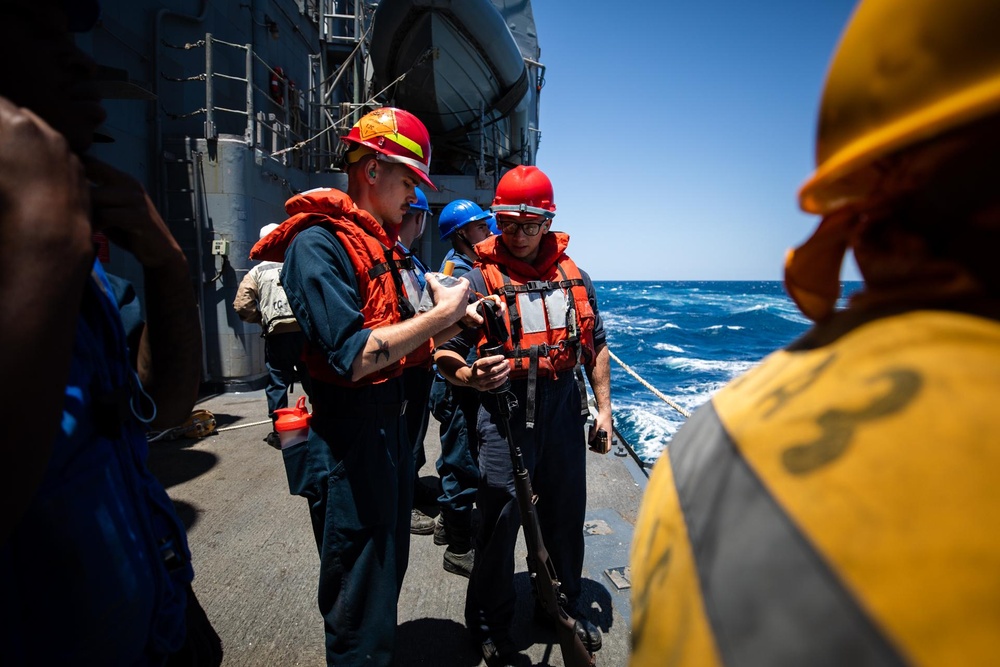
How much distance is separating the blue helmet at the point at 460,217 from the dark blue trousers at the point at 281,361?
5.59ft

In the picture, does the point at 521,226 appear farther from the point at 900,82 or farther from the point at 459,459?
the point at 900,82

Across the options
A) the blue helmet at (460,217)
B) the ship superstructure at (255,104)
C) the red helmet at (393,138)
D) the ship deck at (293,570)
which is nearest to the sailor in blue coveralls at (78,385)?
the red helmet at (393,138)

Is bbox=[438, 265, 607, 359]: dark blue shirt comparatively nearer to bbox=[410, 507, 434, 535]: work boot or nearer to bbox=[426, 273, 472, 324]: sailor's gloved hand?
bbox=[426, 273, 472, 324]: sailor's gloved hand

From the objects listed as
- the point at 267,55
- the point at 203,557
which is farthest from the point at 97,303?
the point at 267,55

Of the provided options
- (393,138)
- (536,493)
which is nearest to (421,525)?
(536,493)

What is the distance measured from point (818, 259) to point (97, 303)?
1280mm

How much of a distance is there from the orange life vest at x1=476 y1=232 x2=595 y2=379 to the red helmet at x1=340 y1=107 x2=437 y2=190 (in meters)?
0.74

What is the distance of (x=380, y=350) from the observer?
175 cm

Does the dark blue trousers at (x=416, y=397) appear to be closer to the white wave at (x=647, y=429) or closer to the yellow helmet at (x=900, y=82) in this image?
the yellow helmet at (x=900, y=82)

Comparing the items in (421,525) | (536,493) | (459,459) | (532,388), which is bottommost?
(421,525)

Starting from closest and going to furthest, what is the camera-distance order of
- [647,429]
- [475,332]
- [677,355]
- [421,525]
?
[475,332] → [421,525] → [647,429] → [677,355]

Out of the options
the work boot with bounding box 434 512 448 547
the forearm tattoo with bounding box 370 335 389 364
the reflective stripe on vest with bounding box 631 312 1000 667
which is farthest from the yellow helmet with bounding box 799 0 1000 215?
the work boot with bounding box 434 512 448 547

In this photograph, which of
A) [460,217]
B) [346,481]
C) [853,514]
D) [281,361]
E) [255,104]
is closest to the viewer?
[853,514]

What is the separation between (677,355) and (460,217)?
16.6 metres
